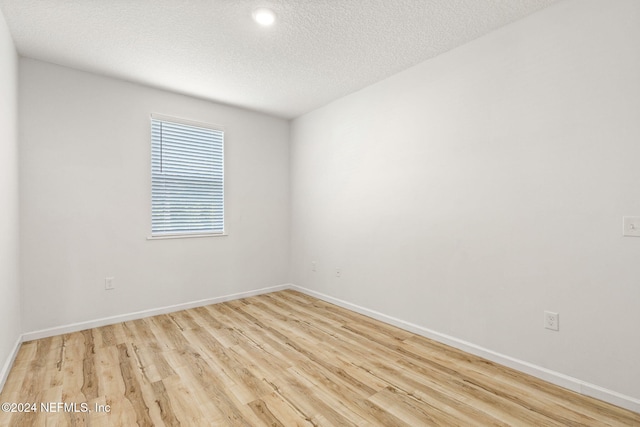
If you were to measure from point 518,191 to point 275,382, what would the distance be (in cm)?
225

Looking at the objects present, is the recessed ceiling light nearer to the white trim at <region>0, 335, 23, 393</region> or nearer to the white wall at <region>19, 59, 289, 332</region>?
the white wall at <region>19, 59, 289, 332</region>

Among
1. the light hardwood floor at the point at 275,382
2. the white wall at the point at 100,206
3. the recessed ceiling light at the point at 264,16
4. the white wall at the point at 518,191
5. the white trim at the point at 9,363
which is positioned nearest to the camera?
the light hardwood floor at the point at 275,382

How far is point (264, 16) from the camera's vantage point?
2230 mm

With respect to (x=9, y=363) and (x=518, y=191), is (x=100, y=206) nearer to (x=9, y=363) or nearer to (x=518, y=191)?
(x=9, y=363)

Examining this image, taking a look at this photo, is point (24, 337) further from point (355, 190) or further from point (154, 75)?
point (355, 190)

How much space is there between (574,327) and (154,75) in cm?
420

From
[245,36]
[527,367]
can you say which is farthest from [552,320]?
[245,36]

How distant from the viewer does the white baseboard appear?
6.11 ft

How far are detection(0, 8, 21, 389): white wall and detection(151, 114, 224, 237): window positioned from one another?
1.15m

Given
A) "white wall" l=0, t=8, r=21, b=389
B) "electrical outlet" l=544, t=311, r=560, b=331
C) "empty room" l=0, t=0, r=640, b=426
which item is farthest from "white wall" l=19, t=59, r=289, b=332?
"electrical outlet" l=544, t=311, r=560, b=331

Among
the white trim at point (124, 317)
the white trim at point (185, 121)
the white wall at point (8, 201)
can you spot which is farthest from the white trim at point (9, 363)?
the white trim at point (185, 121)

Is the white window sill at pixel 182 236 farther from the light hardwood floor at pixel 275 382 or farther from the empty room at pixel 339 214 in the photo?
the light hardwood floor at pixel 275 382

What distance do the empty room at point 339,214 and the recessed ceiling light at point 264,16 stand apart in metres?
0.02

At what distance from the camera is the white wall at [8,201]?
2.15 meters
